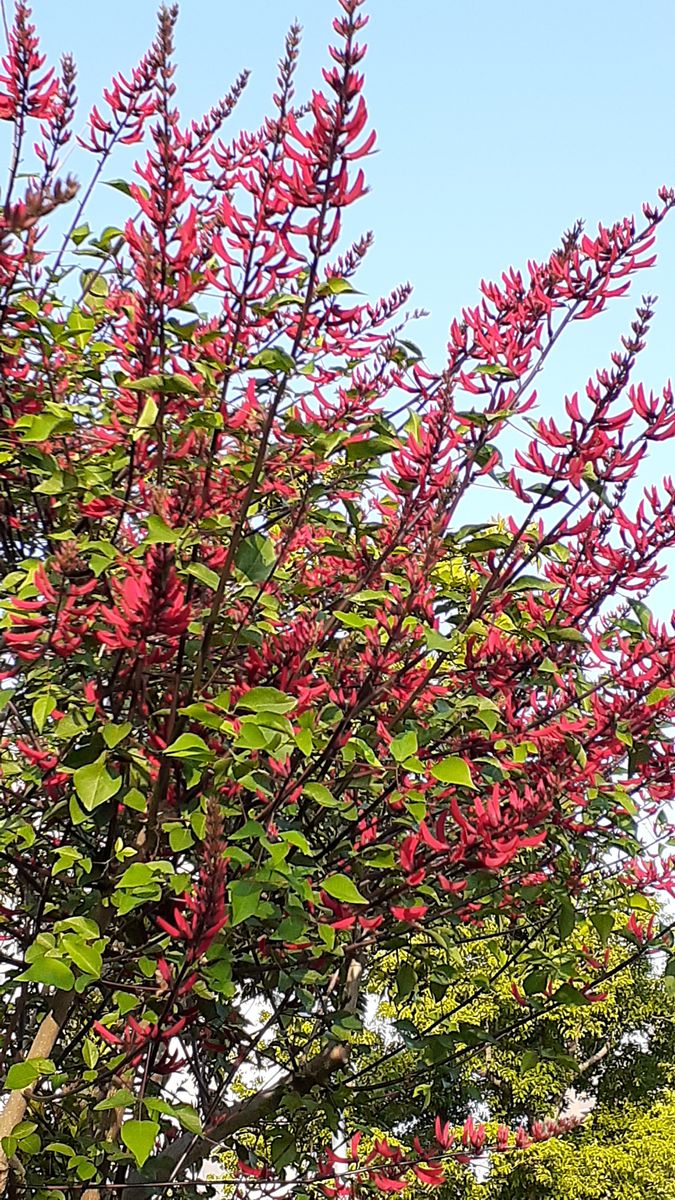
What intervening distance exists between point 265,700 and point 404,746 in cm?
32

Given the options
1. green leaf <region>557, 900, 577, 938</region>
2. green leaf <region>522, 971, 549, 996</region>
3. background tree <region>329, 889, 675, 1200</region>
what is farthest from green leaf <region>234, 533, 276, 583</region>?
background tree <region>329, 889, 675, 1200</region>

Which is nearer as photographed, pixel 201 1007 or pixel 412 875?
pixel 412 875

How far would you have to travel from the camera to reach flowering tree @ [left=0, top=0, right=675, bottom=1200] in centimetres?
194

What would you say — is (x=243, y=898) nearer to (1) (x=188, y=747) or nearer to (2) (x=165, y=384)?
(1) (x=188, y=747)

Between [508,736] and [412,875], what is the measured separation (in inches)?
13.6

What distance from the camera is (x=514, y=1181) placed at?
14367mm

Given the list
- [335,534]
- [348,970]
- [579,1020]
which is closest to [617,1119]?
[579,1020]

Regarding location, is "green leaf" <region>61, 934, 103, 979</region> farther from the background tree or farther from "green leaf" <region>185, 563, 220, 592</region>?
the background tree

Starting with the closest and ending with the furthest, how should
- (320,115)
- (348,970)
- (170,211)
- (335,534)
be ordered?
(320,115) < (170,211) < (335,534) < (348,970)

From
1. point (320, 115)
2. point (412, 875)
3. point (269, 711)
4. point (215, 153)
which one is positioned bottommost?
point (412, 875)

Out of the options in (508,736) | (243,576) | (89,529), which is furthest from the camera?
(89,529)

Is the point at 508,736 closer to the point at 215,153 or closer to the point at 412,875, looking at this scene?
the point at 412,875

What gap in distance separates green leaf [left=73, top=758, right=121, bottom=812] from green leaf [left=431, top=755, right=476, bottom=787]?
563 mm

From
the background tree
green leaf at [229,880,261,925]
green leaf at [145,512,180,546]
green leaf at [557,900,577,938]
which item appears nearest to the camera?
green leaf at [145,512,180,546]
